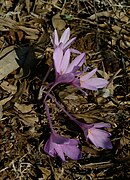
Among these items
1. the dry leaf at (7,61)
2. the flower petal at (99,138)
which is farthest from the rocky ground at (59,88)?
the flower petal at (99,138)

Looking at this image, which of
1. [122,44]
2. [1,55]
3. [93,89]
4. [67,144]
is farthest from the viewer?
[122,44]

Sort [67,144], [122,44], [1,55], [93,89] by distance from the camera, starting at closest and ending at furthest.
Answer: [67,144] → [93,89] → [1,55] → [122,44]

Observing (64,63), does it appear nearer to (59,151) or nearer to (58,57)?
(58,57)

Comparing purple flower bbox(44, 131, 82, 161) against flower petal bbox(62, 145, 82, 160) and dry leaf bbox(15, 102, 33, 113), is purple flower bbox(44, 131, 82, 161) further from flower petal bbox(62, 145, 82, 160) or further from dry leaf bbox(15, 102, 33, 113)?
dry leaf bbox(15, 102, 33, 113)

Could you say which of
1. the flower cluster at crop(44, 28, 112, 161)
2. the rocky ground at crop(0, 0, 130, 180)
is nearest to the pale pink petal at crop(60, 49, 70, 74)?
the flower cluster at crop(44, 28, 112, 161)

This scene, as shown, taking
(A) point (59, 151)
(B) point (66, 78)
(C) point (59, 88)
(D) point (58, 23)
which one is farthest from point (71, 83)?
(D) point (58, 23)

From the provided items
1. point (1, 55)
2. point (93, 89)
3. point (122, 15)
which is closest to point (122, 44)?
point (122, 15)

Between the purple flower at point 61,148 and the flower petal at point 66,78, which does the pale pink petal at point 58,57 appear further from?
the purple flower at point 61,148

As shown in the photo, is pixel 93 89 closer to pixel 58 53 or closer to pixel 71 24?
pixel 58 53
